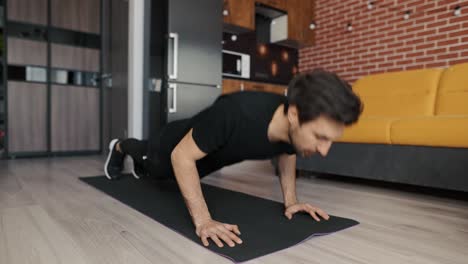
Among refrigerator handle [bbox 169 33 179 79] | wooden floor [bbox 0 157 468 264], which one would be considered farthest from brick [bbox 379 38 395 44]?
refrigerator handle [bbox 169 33 179 79]

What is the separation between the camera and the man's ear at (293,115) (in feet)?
3.40

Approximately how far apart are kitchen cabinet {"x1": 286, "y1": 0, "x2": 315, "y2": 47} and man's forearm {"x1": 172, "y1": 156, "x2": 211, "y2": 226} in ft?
11.6

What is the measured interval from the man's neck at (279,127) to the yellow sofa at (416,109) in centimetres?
86

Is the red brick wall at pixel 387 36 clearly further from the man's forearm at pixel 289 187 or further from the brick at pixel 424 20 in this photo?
the man's forearm at pixel 289 187

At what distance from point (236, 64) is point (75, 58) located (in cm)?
198

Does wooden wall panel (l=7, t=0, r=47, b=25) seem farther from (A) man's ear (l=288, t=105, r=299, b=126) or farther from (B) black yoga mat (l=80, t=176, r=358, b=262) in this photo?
(A) man's ear (l=288, t=105, r=299, b=126)

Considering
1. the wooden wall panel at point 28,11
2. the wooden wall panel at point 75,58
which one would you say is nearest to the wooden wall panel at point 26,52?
the wooden wall panel at point 75,58

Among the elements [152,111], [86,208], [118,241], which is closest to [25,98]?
[152,111]

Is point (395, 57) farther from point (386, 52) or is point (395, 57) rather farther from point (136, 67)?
point (136, 67)

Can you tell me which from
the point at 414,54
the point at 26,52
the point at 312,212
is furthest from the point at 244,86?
the point at 312,212

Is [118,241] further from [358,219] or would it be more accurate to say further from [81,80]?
[81,80]

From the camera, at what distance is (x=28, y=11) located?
3676 millimetres

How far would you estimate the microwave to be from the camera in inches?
162

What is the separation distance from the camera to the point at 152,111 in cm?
303
